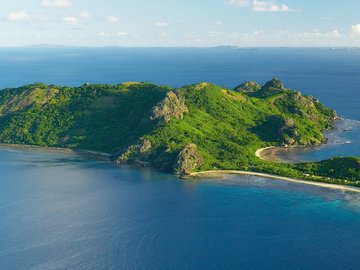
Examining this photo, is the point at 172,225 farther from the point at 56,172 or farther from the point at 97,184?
the point at 56,172

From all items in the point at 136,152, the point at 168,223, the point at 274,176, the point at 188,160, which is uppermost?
the point at 188,160

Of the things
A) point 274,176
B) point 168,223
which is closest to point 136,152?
point 274,176

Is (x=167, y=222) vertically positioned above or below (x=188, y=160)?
below

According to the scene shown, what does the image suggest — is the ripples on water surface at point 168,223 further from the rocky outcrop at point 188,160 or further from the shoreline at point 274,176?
the rocky outcrop at point 188,160

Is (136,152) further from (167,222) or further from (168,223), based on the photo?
(168,223)

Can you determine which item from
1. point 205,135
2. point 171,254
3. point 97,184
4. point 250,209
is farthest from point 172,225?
point 205,135

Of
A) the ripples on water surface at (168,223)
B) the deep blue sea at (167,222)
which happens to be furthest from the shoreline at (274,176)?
the ripples on water surface at (168,223)
